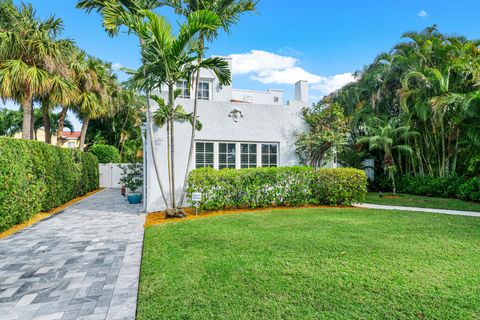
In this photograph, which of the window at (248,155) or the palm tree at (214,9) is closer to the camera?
the palm tree at (214,9)

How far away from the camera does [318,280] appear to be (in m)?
3.53

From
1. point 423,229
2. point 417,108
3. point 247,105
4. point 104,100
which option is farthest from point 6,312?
point 104,100

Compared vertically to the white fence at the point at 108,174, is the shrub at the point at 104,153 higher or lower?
higher

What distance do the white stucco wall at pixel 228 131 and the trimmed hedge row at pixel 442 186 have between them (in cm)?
671

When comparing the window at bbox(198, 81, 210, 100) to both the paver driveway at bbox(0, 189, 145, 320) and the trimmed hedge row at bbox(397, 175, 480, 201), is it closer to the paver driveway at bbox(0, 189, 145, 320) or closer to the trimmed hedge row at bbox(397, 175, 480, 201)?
the paver driveway at bbox(0, 189, 145, 320)

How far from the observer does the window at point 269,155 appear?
428 inches

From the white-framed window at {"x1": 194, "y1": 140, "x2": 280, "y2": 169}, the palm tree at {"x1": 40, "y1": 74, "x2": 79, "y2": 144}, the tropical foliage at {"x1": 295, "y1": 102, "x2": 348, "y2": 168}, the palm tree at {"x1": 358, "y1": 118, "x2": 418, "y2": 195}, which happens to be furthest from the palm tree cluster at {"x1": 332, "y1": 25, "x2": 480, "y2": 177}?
the palm tree at {"x1": 40, "y1": 74, "x2": 79, "y2": 144}

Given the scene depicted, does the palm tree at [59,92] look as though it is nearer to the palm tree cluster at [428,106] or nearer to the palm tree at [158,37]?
the palm tree at [158,37]

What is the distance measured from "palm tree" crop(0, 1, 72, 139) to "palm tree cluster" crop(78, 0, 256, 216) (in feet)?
19.4

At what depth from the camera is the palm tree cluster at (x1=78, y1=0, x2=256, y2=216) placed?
6.83m

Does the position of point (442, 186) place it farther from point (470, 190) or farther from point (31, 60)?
point (31, 60)

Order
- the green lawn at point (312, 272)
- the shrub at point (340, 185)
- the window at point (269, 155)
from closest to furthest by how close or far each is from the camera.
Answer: the green lawn at point (312, 272) → the shrub at point (340, 185) → the window at point (269, 155)

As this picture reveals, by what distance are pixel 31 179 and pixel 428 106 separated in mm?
15277

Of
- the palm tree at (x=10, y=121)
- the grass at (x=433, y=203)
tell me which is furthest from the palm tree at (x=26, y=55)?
the palm tree at (x=10, y=121)
